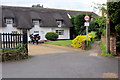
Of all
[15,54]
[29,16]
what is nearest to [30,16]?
[29,16]

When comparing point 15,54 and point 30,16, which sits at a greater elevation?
point 30,16

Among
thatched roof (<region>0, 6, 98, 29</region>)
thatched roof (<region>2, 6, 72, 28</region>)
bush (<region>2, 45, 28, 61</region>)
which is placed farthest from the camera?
thatched roof (<region>2, 6, 72, 28</region>)

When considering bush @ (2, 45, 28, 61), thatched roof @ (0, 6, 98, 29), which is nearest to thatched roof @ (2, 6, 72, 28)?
thatched roof @ (0, 6, 98, 29)

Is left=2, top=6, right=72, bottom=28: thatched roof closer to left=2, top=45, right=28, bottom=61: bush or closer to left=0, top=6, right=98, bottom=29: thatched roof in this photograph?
left=0, top=6, right=98, bottom=29: thatched roof

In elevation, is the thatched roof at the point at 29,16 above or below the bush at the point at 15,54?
above

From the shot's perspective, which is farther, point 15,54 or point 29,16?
point 29,16

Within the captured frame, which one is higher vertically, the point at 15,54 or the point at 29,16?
the point at 29,16

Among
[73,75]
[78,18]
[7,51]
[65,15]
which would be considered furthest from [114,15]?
[65,15]

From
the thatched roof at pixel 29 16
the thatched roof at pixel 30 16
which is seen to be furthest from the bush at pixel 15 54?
the thatched roof at pixel 30 16

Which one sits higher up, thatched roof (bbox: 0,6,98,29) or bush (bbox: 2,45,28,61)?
thatched roof (bbox: 0,6,98,29)

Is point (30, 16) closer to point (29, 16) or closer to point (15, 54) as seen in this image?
point (29, 16)

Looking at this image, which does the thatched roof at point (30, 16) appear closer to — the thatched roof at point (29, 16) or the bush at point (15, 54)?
the thatched roof at point (29, 16)

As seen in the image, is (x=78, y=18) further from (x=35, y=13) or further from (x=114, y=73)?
(x=114, y=73)

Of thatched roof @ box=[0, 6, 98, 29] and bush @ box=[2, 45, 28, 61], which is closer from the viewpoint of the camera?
bush @ box=[2, 45, 28, 61]
